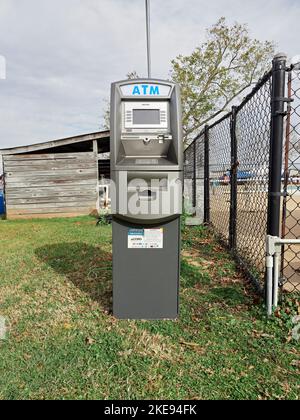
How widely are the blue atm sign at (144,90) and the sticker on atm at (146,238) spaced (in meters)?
0.99

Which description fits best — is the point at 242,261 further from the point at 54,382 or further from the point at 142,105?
the point at 54,382

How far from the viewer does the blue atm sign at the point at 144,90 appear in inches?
83.0

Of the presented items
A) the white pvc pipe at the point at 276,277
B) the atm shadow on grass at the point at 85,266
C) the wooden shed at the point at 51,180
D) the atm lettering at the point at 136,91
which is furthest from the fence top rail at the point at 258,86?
the wooden shed at the point at 51,180

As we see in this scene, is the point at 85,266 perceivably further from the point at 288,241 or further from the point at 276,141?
the point at 276,141

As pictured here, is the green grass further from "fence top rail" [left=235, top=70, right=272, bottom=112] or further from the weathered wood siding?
the weathered wood siding

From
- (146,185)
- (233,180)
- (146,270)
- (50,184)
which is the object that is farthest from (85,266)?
(50,184)

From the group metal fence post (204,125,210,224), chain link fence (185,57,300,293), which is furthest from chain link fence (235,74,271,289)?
metal fence post (204,125,210,224)

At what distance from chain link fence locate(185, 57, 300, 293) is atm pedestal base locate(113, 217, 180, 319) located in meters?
0.79

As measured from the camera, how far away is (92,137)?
895 centimetres
